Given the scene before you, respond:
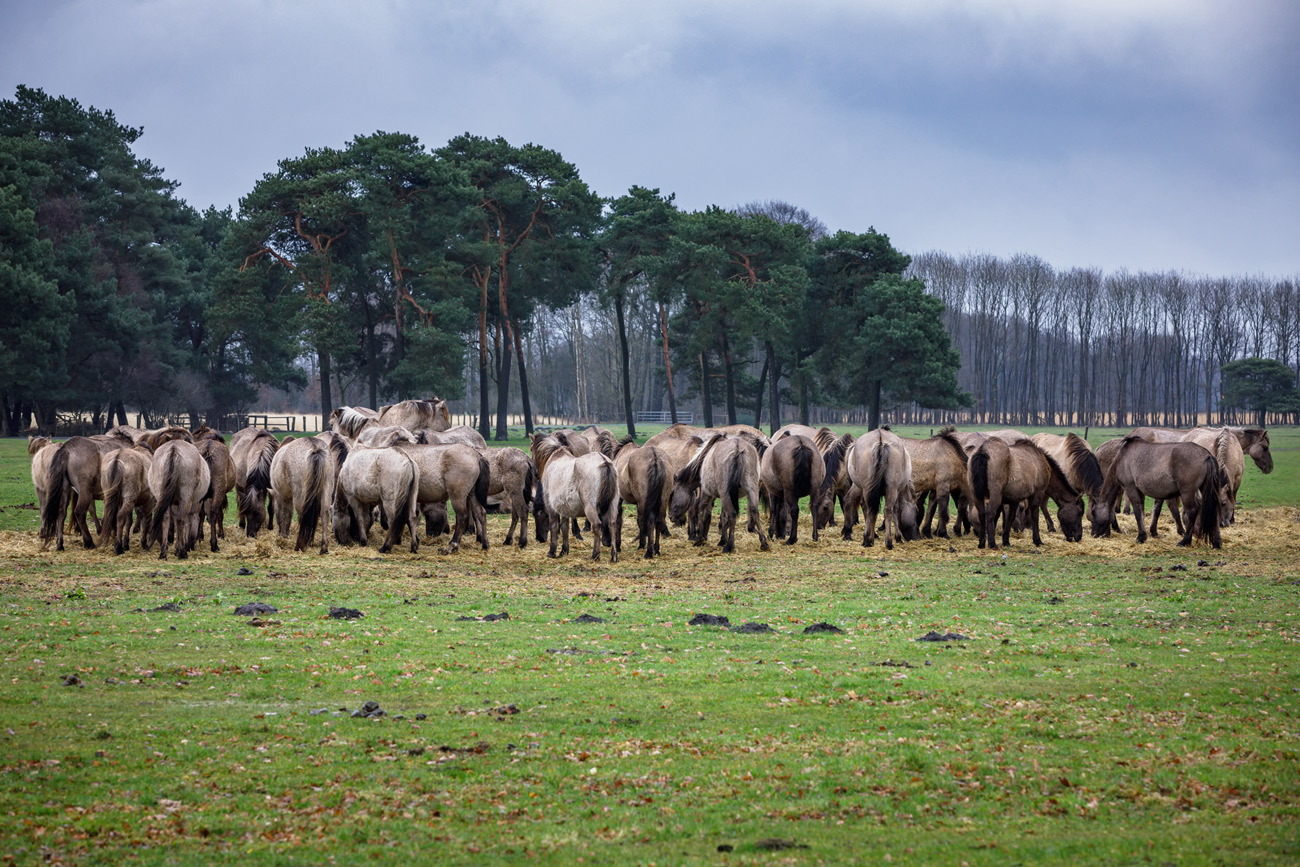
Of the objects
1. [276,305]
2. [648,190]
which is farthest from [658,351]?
[276,305]

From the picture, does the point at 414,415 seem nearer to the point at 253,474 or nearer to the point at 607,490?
the point at 253,474

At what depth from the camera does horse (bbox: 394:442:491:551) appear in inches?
805

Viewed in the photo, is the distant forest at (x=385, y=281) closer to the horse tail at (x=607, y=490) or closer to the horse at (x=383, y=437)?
the horse at (x=383, y=437)

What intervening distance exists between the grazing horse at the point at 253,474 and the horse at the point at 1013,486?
13.7 metres

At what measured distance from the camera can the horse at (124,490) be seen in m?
18.7

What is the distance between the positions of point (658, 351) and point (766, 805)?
87.5m

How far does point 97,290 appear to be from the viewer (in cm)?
5509

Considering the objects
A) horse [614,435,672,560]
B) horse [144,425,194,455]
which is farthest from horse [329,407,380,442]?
horse [614,435,672,560]

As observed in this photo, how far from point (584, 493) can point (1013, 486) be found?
27.8 feet

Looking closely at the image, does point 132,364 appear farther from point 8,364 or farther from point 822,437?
point 822,437

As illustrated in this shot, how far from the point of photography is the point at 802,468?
21109 millimetres

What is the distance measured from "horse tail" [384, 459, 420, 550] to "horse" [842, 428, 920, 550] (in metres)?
8.53

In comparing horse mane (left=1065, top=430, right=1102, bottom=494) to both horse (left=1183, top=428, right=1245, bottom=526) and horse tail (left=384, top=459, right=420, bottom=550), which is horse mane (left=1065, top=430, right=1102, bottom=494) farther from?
horse tail (left=384, top=459, right=420, bottom=550)

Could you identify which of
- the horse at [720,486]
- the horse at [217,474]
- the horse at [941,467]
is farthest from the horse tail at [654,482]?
the horse at [217,474]
